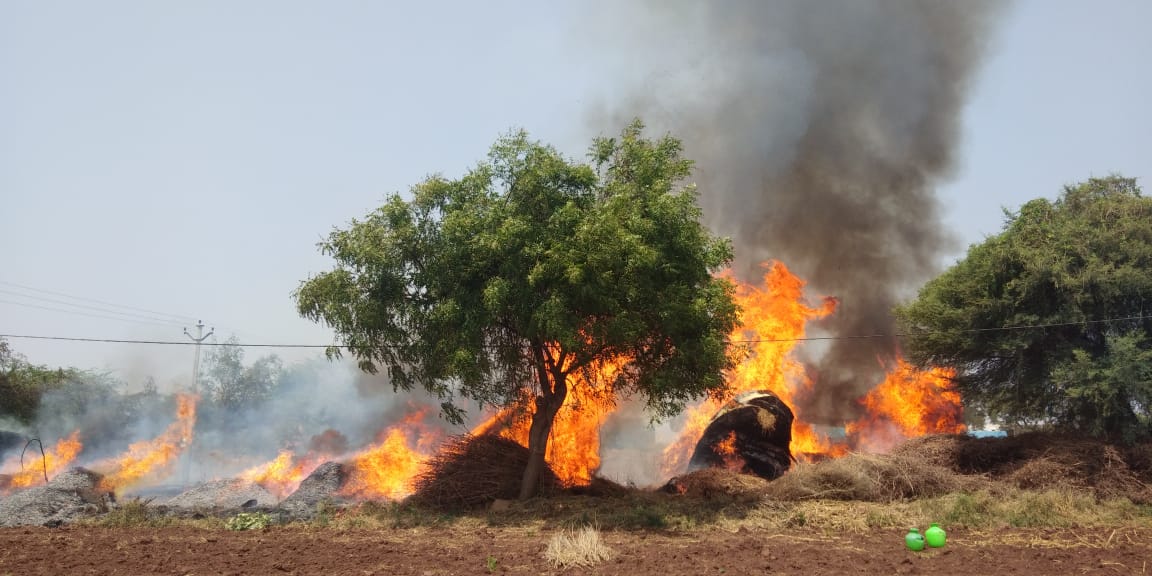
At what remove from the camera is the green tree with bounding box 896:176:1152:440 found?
18.9m

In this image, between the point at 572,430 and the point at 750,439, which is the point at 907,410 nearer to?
the point at 750,439

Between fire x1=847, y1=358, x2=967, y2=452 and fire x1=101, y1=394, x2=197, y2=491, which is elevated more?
fire x1=847, y1=358, x2=967, y2=452

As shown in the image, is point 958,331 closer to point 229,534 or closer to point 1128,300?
point 1128,300

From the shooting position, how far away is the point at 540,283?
17.1 meters

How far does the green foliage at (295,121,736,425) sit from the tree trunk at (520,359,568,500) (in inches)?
4.5

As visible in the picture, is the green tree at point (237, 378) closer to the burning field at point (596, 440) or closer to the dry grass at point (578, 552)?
Answer: the burning field at point (596, 440)

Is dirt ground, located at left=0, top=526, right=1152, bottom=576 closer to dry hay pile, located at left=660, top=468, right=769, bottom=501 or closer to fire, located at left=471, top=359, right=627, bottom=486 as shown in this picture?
dry hay pile, located at left=660, top=468, right=769, bottom=501

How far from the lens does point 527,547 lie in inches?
504

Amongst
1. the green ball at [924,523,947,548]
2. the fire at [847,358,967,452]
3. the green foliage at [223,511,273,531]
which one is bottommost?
the green foliage at [223,511,273,531]

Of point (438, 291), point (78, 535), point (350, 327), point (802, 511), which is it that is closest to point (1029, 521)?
point (802, 511)

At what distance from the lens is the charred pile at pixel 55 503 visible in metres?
17.3

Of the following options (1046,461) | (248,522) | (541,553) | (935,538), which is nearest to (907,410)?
(1046,461)

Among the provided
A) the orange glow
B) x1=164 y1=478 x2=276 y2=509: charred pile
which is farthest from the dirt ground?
the orange glow

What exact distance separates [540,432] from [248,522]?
7.22 meters
